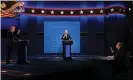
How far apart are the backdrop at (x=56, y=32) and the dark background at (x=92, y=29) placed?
0.19 metres

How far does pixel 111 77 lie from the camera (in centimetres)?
523

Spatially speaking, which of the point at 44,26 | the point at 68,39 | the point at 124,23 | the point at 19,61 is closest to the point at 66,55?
the point at 68,39

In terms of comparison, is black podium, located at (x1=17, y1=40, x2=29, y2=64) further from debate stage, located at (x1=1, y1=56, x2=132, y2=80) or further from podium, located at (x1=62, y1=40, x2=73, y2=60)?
podium, located at (x1=62, y1=40, x2=73, y2=60)

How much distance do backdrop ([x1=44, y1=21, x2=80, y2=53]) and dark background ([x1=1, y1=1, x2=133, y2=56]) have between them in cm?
19

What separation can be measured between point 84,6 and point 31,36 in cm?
292

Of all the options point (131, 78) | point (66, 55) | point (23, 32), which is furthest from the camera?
point (23, 32)

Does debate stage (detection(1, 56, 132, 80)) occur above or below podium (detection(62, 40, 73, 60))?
below

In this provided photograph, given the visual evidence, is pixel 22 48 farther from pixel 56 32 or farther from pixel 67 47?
pixel 56 32

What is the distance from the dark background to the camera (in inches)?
472

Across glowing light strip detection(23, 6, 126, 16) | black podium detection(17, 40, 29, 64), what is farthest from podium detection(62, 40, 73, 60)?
glowing light strip detection(23, 6, 126, 16)

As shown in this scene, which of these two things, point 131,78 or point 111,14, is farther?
point 111,14

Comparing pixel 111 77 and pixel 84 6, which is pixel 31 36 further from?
pixel 111 77

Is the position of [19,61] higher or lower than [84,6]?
lower

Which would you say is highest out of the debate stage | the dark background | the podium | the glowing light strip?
the glowing light strip
